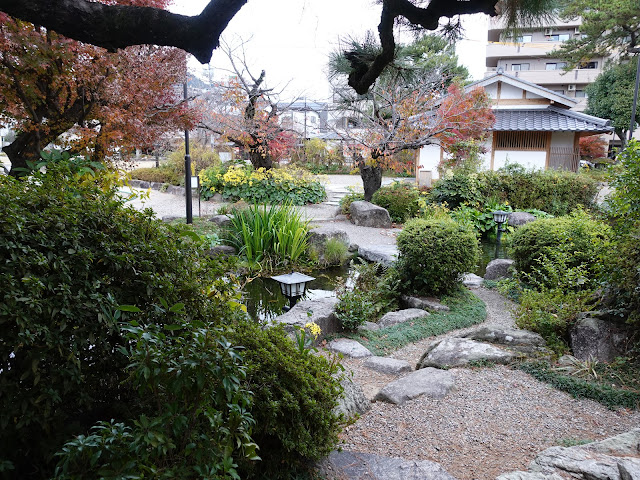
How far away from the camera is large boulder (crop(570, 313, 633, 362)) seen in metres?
3.65

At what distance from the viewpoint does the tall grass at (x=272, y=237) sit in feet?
25.5

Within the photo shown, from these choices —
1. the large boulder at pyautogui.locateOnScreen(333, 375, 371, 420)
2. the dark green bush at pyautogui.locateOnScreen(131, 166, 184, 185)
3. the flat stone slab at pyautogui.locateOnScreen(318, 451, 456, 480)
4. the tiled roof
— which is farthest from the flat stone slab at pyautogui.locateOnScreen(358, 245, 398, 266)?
the tiled roof

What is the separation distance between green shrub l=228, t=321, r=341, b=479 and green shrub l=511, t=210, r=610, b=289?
3.85 m

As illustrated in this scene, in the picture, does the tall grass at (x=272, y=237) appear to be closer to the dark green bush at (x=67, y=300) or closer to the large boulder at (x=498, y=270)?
the large boulder at (x=498, y=270)

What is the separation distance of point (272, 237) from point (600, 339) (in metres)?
5.21

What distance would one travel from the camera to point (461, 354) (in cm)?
374

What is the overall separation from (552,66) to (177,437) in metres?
37.6

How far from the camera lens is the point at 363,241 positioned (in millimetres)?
9656

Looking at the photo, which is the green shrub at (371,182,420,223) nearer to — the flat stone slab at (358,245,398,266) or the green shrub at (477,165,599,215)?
the green shrub at (477,165,599,215)

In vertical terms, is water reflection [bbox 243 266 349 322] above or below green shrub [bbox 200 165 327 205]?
below

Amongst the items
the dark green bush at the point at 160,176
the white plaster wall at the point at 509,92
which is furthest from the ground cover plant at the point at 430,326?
the white plaster wall at the point at 509,92

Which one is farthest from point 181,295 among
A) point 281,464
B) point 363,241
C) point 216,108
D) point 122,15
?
point 216,108

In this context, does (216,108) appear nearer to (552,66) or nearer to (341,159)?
(341,159)

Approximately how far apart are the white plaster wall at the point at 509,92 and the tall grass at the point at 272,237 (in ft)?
48.1
